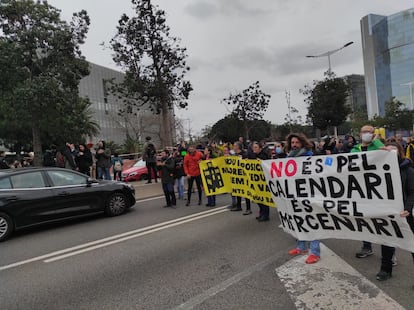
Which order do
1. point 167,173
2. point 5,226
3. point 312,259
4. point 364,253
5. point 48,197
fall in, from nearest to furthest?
point 312,259, point 364,253, point 5,226, point 48,197, point 167,173

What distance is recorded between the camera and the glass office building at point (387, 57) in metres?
89.6

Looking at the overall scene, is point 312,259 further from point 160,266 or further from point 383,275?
point 160,266

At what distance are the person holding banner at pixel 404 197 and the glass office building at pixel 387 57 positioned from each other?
8910 centimetres

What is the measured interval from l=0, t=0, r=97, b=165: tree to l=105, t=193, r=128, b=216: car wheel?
1209 centimetres

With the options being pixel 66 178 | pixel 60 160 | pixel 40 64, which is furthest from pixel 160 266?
pixel 40 64

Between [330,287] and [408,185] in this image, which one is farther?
[330,287]

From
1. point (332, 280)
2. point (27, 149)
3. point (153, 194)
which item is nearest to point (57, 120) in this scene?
point (153, 194)

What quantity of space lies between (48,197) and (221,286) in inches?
202

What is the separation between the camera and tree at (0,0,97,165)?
1902 cm

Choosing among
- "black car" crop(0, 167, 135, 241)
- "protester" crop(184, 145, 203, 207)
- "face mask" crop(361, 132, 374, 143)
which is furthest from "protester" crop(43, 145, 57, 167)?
"face mask" crop(361, 132, 374, 143)

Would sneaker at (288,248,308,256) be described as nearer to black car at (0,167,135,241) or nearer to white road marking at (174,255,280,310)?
white road marking at (174,255,280,310)

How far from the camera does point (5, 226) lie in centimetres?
724

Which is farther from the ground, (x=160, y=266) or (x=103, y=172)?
(x=103, y=172)

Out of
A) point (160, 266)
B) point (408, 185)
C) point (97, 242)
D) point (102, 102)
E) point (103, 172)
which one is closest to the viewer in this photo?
point (408, 185)
